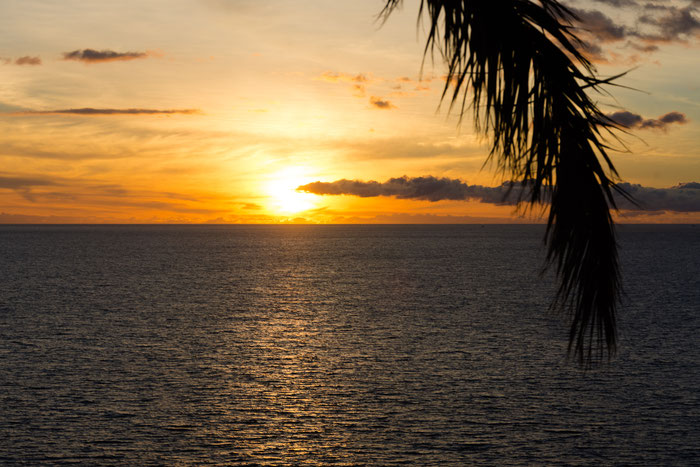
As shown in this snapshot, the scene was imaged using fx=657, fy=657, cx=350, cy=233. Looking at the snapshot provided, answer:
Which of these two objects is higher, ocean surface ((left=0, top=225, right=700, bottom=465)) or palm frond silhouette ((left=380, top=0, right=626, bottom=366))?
palm frond silhouette ((left=380, top=0, right=626, bottom=366))

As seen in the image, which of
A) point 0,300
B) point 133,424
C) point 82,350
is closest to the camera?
point 133,424

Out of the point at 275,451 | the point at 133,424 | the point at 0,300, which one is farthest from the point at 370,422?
the point at 0,300

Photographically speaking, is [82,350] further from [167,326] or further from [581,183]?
[581,183]

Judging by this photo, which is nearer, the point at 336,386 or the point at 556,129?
the point at 556,129

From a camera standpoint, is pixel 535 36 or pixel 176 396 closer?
pixel 535 36

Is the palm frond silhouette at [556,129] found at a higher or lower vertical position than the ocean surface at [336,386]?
higher

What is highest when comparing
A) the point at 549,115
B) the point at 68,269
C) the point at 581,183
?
the point at 549,115

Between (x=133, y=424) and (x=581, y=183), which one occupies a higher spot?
(x=581, y=183)

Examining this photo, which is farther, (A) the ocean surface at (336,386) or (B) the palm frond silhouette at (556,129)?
(A) the ocean surface at (336,386)

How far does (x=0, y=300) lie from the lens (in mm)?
57719

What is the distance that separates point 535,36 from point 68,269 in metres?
108

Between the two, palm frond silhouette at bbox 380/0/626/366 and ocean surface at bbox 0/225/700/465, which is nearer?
palm frond silhouette at bbox 380/0/626/366

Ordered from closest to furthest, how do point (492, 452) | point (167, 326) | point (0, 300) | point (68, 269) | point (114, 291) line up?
point (492, 452), point (167, 326), point (0, 300), point (114, 291), point (68, 269)

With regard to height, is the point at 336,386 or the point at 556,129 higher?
the point at 556,129
